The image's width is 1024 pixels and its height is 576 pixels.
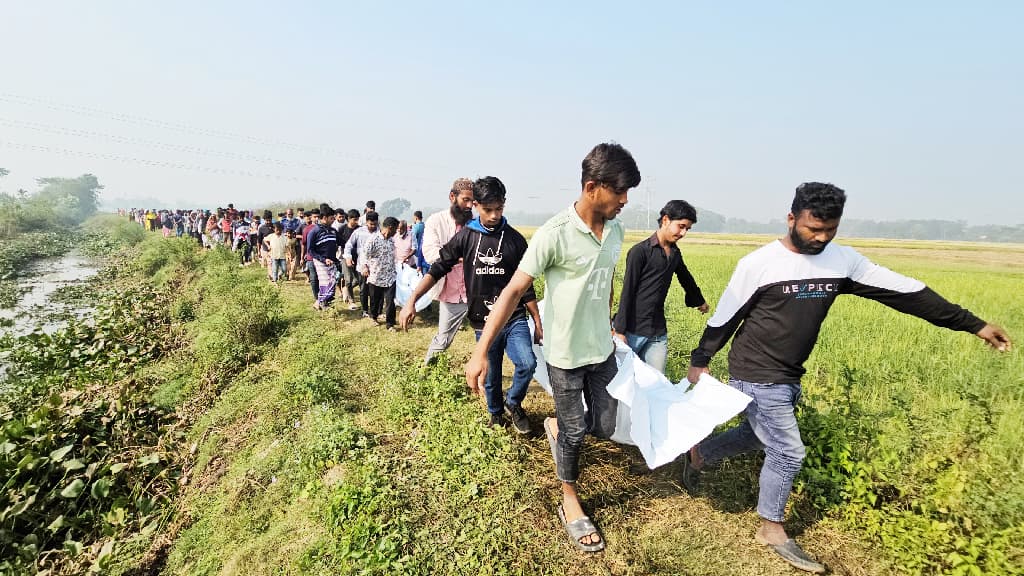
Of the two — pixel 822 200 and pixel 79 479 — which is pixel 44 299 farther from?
pixel 822 200

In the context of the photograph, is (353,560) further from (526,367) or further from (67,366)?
(67,366)

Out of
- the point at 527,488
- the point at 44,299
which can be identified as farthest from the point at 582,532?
the point at 44,299

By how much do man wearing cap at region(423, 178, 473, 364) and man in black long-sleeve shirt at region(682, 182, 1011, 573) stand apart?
7.36 feet

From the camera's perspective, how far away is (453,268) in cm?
419

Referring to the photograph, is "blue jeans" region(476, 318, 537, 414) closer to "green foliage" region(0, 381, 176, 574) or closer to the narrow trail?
the narrow trail

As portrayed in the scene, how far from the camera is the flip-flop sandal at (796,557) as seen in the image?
7.90ft

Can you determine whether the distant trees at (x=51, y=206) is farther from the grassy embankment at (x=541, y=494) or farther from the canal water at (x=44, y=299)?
the grassy embankment at (x=541, y=494)

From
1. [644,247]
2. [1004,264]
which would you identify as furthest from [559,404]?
[1004,264]

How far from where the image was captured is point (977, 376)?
14.7 ft

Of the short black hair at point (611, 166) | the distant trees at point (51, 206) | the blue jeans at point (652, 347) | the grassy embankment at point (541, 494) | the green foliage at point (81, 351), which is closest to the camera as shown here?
the short black hair at point (611, 166)

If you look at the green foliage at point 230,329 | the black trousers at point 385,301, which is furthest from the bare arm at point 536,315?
the green foliage at point 230,329

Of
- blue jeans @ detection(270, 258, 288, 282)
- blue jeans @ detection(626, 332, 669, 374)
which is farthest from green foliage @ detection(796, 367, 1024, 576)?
blue jeans @ detection(270, 258, 288, 282)

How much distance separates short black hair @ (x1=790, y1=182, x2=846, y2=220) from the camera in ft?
7.36

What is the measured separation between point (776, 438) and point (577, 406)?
1.06 m
